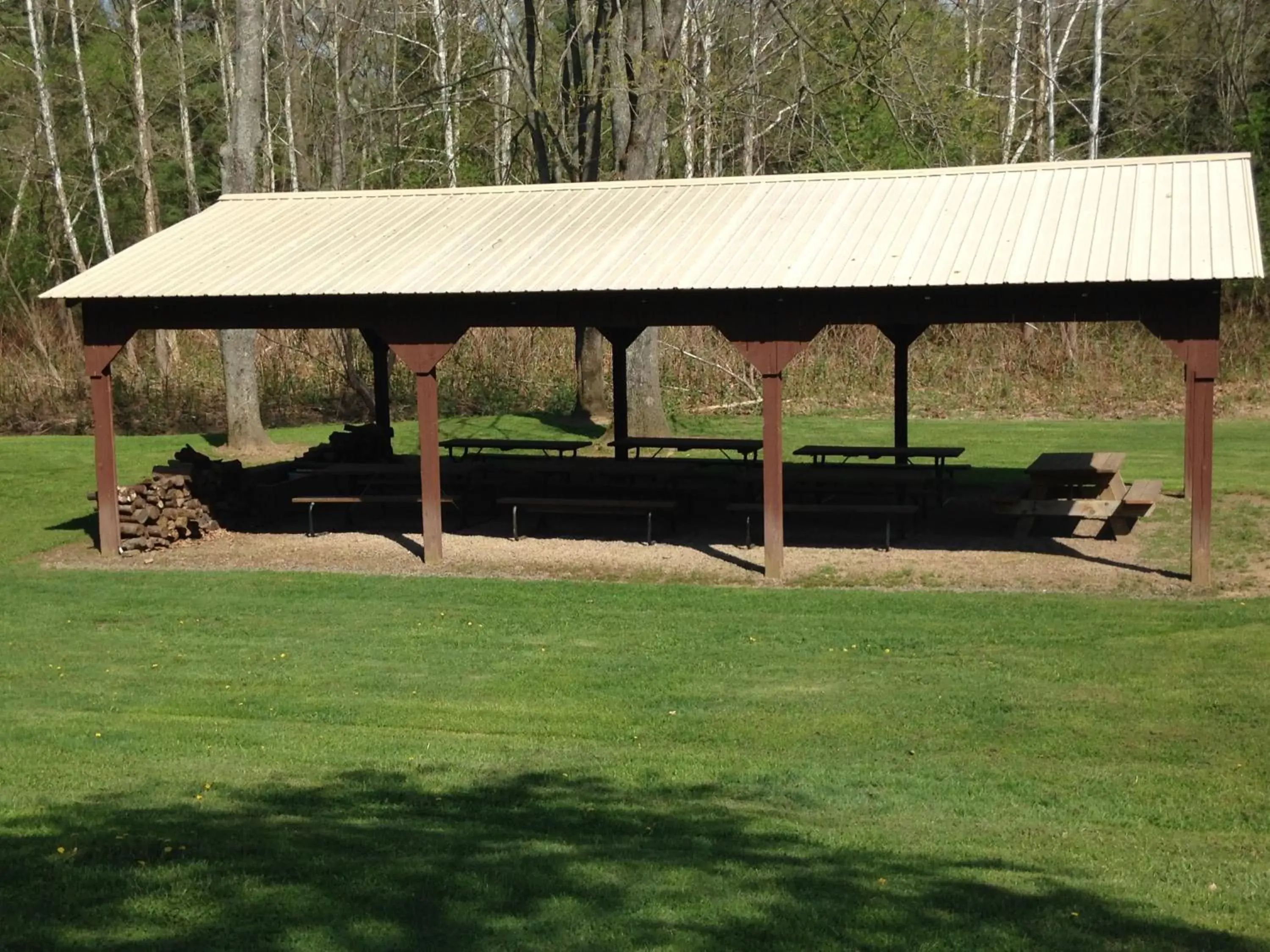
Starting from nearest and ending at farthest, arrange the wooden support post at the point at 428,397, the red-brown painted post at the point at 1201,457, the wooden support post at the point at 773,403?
1. the red-brown painted post at the point at 1201,457
2. the wooden support post at the point at 773,403
3. the wooden support post at the point at 428,397

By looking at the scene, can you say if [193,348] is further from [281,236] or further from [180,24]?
[281,236]

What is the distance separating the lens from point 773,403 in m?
13.5

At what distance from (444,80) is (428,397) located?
2160 cm

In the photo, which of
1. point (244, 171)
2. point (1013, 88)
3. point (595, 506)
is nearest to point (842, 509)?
point (595, 506)

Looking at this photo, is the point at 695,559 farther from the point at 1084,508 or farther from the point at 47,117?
the point at 47,117

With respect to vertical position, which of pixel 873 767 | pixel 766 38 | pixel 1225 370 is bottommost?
pixel 873 767

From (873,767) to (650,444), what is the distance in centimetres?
1171

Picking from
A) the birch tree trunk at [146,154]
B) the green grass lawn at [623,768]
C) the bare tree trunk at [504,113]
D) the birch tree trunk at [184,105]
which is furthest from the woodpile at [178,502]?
the birch tree trunk at [184,105]

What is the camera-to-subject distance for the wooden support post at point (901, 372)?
17562 millimetres

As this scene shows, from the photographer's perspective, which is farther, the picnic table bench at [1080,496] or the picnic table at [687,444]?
the picnic table at [687,444]

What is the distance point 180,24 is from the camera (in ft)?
121

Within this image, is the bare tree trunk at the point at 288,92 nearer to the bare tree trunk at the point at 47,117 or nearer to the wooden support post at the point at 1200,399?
the bare tree trunk at the point at 47,117

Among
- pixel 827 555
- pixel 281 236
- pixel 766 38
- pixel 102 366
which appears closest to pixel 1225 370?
pixel 766 38

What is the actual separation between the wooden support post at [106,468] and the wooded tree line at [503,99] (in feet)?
Result: 27.1
